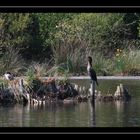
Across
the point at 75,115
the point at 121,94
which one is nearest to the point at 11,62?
the point at 121,94

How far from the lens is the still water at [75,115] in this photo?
8.75 meters

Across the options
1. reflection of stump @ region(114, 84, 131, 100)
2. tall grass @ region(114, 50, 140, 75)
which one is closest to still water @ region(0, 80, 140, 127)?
reflection of stump @ region(114, 84, 131, 100)

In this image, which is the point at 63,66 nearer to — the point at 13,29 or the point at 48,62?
the point at 48,62

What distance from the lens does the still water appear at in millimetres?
8750

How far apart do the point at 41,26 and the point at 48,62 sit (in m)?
2.82

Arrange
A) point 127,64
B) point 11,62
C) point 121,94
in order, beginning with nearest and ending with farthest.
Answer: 1. point 121,94
2. point 11,62
3. point 127,64

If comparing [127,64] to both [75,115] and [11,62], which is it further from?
[75,115]

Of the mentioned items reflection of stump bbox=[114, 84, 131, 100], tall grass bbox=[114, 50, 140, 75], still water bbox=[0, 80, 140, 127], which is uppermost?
tall grass bbox=[114, 50, 140, 75]

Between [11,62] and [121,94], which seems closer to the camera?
[121,94]

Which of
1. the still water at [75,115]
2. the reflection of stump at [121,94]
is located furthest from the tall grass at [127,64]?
the reflection of stump at [121,94]

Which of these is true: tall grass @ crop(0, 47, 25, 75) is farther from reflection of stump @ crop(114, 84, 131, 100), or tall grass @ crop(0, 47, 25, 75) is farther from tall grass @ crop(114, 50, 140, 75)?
reflection of stump @ crop(114, 84, 131, 100)

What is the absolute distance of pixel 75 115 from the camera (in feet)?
31.4

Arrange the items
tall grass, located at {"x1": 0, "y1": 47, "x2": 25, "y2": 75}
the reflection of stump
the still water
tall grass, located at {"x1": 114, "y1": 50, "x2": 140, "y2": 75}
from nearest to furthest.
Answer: the still water → the reflection of stump → tall grass, located at {"x1": 0, "y1": 47, "x2": 25, "y2": 75} → tall grass, located at {"x1": 114, "y1": 50, "x2": 140, "y2": 75}

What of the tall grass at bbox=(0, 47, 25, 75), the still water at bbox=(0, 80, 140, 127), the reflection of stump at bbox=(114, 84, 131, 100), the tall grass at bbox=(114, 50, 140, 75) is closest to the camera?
the still water at bbox=(0, 80, 140, 127)
